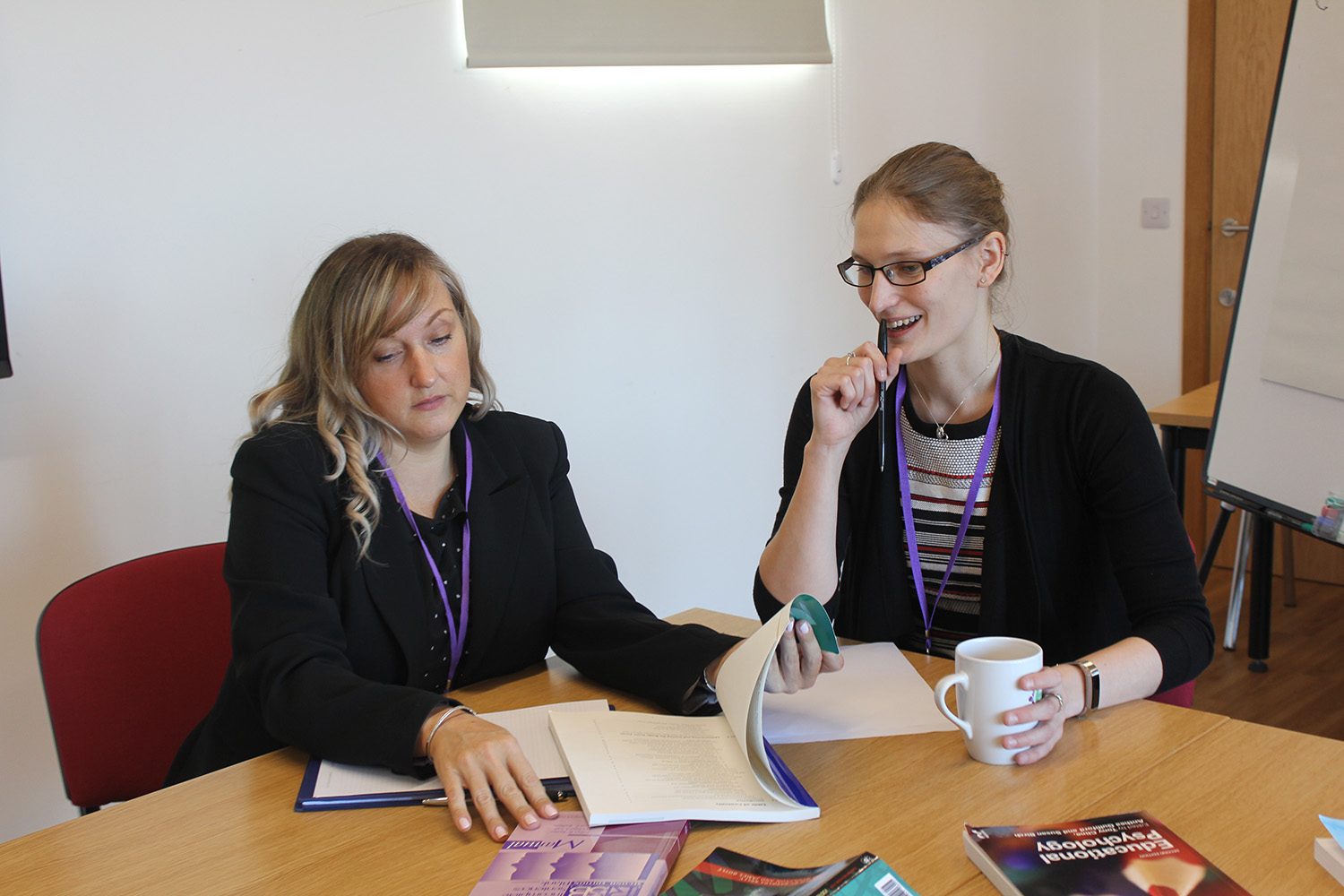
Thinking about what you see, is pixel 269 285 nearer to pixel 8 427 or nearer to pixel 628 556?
pixel 8 427

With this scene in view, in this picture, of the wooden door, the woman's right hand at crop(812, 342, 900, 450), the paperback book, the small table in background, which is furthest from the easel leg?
the paperback book

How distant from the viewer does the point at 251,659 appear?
1316 millimetres

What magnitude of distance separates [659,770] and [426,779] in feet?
0.85

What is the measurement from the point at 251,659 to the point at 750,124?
2.28 metres

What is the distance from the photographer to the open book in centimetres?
100

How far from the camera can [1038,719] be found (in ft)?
3.52

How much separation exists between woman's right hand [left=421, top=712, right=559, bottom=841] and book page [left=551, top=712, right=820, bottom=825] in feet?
0.16

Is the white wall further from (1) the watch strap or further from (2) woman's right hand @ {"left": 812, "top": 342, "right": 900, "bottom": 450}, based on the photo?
(1) the watch strap

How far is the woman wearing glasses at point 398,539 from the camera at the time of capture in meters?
1.35

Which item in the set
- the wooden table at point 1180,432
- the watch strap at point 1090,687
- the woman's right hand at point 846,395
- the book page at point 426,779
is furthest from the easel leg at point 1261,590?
the book page at point 426,779

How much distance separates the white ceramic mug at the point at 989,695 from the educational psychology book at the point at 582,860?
314 millimetres

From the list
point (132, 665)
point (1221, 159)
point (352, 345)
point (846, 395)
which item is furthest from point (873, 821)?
point (1221, 159)

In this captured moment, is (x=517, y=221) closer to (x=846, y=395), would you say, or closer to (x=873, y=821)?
(x=846, y=395)

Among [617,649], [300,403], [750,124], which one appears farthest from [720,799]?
[750,124]
